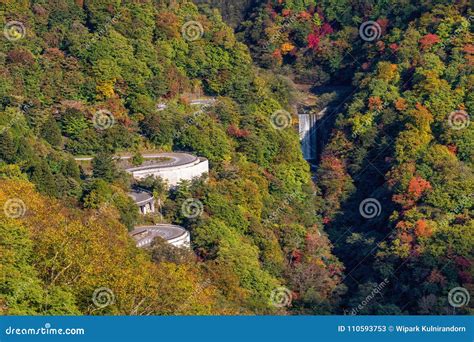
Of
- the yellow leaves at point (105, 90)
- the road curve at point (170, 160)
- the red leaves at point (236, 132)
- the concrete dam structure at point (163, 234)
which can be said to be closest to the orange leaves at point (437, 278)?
the concrete dam structure at point (163, 234)

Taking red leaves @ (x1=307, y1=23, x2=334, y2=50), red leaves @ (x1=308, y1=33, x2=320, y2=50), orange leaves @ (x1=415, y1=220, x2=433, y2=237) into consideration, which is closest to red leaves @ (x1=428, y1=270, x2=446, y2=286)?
orange leaves @ (x1=415, y1=220, x2=433, y2=237)

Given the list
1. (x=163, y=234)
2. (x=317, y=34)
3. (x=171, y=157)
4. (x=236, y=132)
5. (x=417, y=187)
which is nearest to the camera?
(x=163, y=234)

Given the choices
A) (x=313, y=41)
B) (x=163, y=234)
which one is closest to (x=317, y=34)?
(x=313, y=41)

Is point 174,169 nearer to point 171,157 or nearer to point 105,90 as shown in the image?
point 171,157

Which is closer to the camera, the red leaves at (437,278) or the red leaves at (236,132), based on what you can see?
the red leaves at (437,278)

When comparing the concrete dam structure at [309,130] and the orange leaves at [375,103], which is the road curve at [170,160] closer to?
the orange leaves at [375,103]

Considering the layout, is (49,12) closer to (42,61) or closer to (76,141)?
(42,61)
